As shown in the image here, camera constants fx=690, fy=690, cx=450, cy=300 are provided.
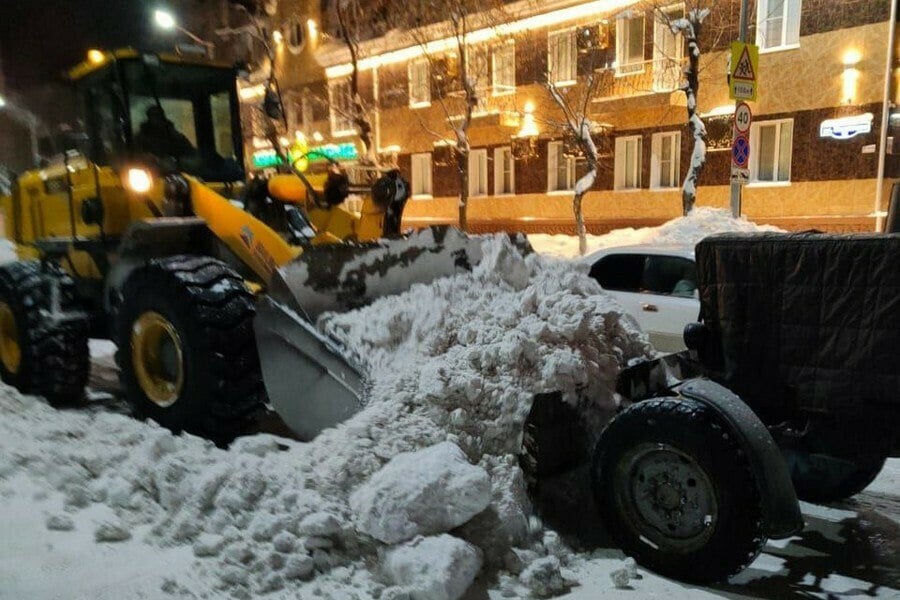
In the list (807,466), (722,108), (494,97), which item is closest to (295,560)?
(807,466)

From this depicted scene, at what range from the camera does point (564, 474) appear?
166 inches

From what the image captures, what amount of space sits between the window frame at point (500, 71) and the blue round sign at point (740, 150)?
514 inches

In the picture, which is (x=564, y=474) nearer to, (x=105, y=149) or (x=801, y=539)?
(x=801, y=539)

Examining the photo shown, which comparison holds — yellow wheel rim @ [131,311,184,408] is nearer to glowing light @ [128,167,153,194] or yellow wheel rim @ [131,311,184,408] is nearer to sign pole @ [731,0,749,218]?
glowing light @ [128,167,153,194]

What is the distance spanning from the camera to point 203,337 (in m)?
4.59

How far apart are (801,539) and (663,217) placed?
17157 millimetres

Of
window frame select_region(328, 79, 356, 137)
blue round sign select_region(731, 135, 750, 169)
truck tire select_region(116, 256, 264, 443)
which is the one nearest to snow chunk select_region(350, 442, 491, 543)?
truck tire select_region(116, 256, 264, 443)

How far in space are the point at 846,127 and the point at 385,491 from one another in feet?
56.7

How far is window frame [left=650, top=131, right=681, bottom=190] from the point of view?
65.9 feet

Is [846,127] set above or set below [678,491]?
above

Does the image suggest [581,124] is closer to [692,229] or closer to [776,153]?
[692,229]

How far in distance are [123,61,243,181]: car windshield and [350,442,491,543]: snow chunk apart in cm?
404

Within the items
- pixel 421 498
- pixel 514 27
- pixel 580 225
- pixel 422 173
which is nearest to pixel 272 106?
pixel 421 498

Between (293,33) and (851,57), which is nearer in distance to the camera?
(851,57)
